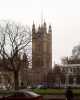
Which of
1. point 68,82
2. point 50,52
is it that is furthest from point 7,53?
point 50,52

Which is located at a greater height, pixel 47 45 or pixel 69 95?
pixel 47 45

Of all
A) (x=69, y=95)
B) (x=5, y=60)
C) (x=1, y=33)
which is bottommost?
(x=69, y=95)

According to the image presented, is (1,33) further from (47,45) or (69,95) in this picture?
(47,45)

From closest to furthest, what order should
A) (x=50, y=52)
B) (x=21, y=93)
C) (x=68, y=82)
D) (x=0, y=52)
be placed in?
1. (x=21, y=93)
2. (x=0, y=52)
3. (x=68, y=82)
4. (x=50, y=52)

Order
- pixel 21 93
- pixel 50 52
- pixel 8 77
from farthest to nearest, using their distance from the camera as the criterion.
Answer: pixel 50 52 < pixel 8 77 < pixel 21 93

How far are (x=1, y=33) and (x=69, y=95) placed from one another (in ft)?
82.5

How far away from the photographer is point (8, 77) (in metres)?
78.0

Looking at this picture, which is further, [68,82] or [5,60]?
[68,82]

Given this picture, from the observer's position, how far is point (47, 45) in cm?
15525

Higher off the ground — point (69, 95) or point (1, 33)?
point (1, 33)

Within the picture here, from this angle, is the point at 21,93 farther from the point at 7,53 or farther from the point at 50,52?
the point at 50,52

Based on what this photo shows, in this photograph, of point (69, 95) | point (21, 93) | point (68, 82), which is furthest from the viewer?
point (68, 82)

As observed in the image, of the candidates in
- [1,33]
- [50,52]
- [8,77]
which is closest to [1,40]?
[1,33]

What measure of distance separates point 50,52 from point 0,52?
96.0 metres
